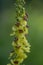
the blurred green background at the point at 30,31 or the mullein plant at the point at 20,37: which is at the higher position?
the blurred green background at the point at 30,31

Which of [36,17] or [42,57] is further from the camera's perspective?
[36,17]

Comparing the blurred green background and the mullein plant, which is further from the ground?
the blurred green background

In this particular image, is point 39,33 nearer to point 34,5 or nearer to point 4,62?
point 4,62

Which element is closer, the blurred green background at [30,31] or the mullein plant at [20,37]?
the mullein plant at [20,37]

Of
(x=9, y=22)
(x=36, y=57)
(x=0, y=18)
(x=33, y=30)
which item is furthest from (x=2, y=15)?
(x=36, y=57)

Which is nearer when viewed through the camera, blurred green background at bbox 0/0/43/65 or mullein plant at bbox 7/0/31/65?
mullein plant at bbox 7/0/31/65

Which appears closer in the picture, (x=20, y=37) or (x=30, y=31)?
(x=20, y=37)

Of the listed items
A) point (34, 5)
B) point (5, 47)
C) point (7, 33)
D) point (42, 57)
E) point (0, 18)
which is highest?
point (34, 5)

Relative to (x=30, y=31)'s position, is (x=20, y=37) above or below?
below
